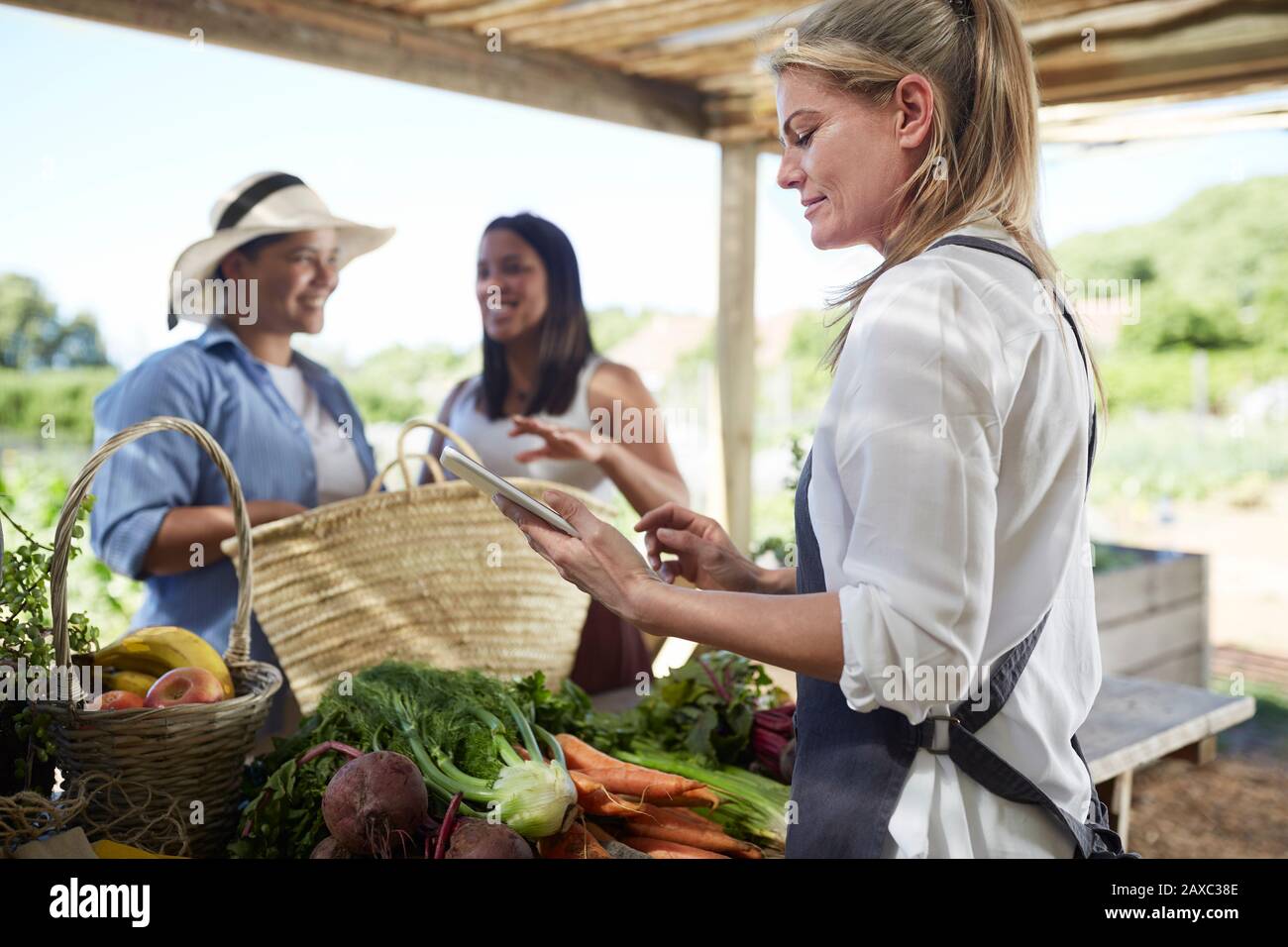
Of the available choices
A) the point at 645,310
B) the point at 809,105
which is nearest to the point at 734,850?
the point at 809,105

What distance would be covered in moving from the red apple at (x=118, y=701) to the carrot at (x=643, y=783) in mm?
681

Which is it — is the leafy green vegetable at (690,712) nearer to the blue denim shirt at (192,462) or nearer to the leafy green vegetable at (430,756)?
the leafy green vegetable at (430,756)

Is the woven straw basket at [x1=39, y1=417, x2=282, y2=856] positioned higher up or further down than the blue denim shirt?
further down

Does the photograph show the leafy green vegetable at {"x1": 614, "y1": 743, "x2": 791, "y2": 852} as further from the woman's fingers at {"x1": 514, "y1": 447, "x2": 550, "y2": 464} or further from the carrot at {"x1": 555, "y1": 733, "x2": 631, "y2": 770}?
the woman's fingers at {"x1": 514, "y1": 447, "x2": 550, "y2": 464}

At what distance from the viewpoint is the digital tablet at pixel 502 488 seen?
126cm

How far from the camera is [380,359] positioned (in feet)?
35.4

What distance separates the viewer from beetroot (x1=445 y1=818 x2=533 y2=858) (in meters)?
1.41

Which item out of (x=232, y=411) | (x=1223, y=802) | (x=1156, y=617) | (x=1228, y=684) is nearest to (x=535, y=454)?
(x=232, y=411)

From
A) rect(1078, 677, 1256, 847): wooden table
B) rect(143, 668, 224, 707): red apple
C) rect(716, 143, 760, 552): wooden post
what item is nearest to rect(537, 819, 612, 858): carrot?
rect(143, 668, 224, 707): red apple

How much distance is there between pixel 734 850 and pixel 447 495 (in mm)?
1049

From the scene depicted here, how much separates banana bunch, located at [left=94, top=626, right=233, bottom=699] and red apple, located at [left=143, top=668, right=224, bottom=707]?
3.1 inches

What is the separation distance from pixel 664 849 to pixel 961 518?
891 millimetres

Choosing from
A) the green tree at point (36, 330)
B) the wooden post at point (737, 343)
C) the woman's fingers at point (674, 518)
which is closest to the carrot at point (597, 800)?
the woman's fingers at point (674, 518)

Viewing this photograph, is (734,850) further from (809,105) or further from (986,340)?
(809,105)
